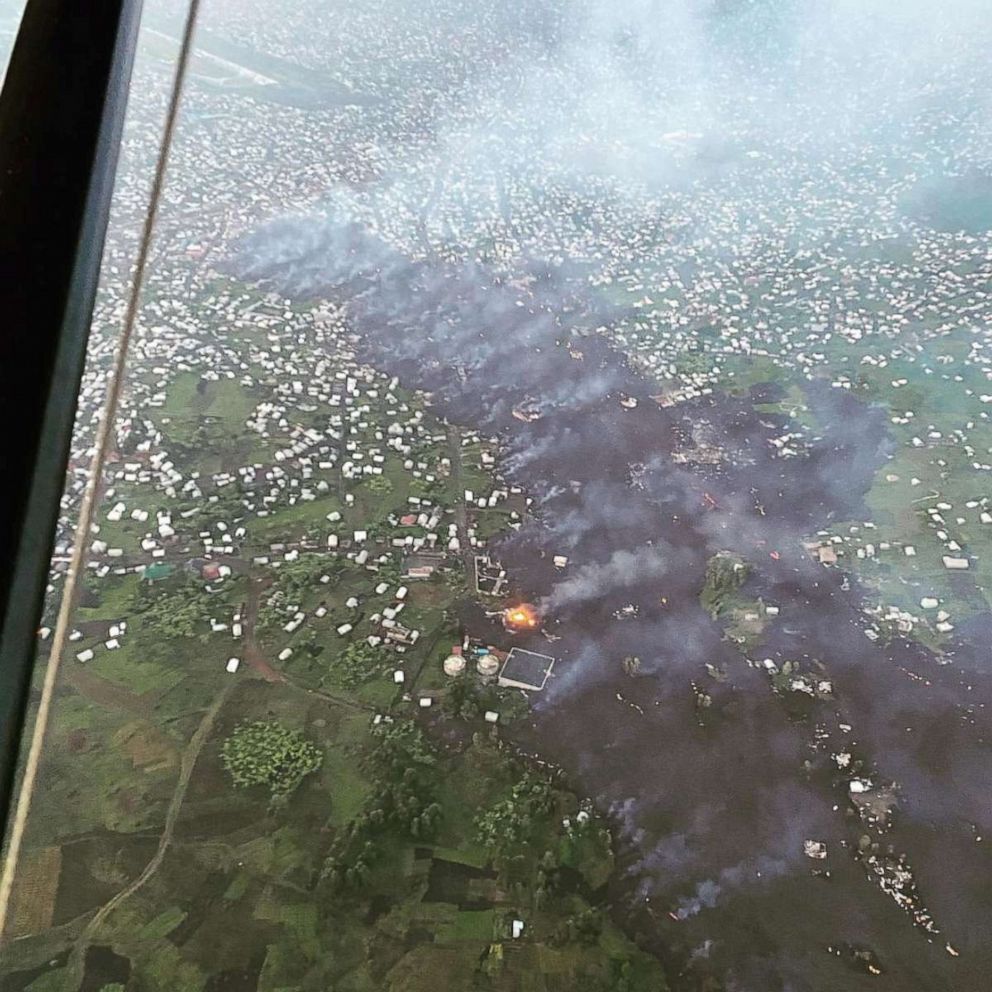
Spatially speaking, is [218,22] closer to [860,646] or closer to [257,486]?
[257,486]

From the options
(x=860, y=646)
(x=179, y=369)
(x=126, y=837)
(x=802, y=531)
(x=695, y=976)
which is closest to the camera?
(x=695, y=976)

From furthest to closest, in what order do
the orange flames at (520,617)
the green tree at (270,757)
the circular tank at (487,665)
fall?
the orange flames at (520,617)
the circular tank at (487,665)
the green tree at (270,757)

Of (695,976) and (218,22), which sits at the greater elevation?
(218,22)

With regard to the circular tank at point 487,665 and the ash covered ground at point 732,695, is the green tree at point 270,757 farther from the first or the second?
the ash covered ground at point 732,695

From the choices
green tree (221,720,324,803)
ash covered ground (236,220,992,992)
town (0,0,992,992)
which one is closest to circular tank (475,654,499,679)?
town (0,0,992,992)

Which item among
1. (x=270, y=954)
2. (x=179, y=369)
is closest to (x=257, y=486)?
(x=179, y=369)

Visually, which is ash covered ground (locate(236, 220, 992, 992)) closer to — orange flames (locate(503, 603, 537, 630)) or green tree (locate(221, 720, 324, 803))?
orange flames (locate(503, 603, 537, 630))

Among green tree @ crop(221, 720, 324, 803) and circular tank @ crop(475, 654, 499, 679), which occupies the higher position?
circular tank @ crop(475, 654, 499, 679)

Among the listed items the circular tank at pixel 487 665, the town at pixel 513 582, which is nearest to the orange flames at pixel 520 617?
the town at pixel 513 582
